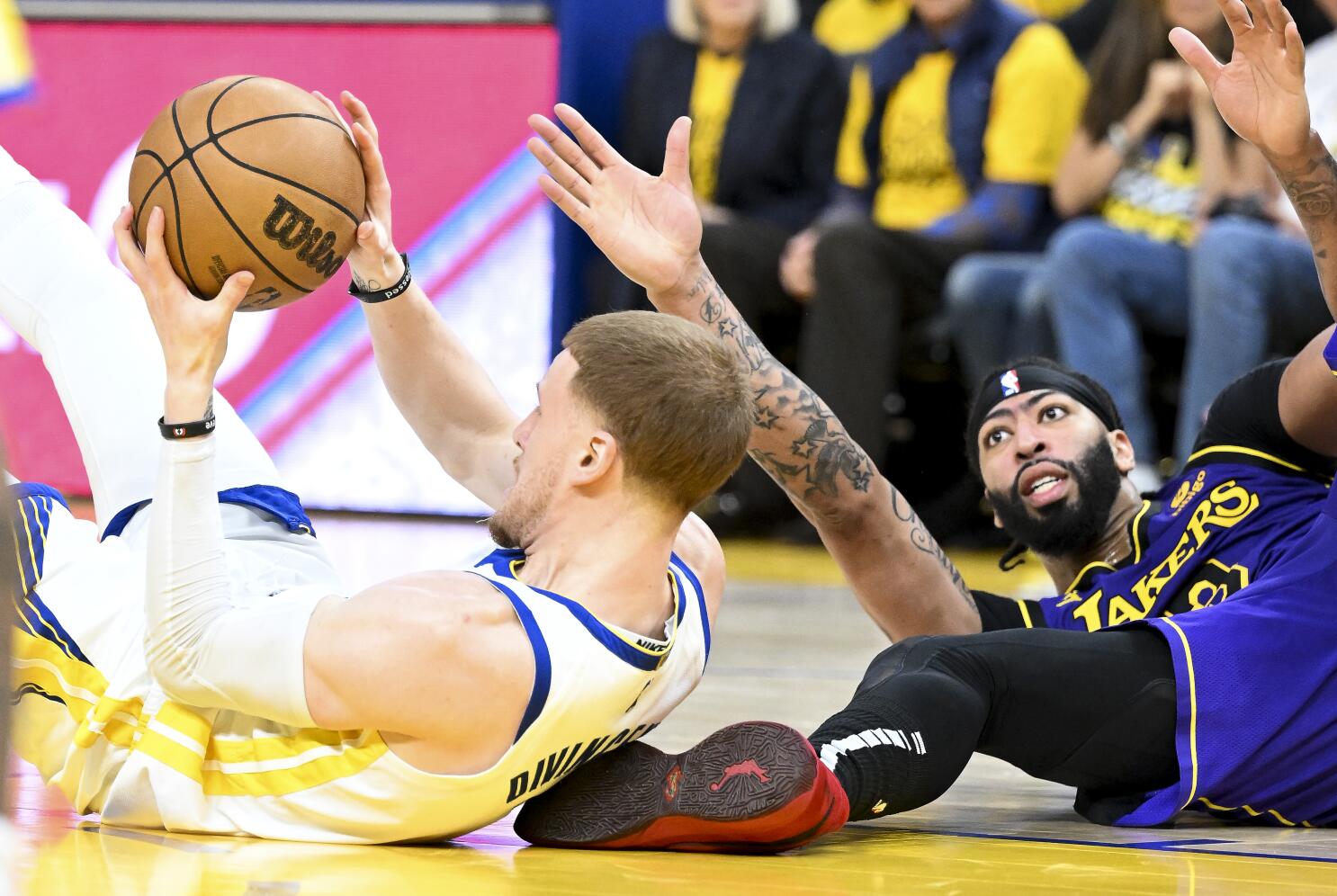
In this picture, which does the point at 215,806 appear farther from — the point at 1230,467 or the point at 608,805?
the point at 1230,467

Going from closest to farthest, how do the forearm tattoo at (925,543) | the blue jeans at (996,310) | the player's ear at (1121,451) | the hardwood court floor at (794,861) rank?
the hardwood court floor at (794,861) < the forearm tattoo at (925,543) < the player's ear at (1121,451) < the blue jeans at (996,310)

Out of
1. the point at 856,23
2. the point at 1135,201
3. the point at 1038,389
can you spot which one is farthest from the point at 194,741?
the point at 856,23

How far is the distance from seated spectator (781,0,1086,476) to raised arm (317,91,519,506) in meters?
4.72

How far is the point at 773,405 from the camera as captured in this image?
11.2 feet

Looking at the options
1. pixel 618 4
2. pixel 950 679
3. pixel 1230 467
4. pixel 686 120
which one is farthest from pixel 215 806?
pixel 618 4

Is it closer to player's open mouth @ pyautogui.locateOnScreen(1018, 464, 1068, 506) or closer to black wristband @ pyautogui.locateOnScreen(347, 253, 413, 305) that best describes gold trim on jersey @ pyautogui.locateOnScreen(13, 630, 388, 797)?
black wristband @ pyautogui.locateOnScreen(347, 253, 413, 305)

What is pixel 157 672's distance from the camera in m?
2.51

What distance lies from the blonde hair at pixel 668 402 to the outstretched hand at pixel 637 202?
63cm

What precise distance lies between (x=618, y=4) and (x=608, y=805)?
7.30m

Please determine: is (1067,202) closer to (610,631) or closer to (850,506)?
(850,506)

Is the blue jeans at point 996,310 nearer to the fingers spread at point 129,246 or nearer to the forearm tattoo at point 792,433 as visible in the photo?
the forearm tattoo at point 792,433

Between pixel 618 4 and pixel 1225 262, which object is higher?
pixel 618 4

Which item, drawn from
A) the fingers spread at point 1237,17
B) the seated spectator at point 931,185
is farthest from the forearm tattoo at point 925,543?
the seated spectator at point 931,185

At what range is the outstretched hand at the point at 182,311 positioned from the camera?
8.25 ft
